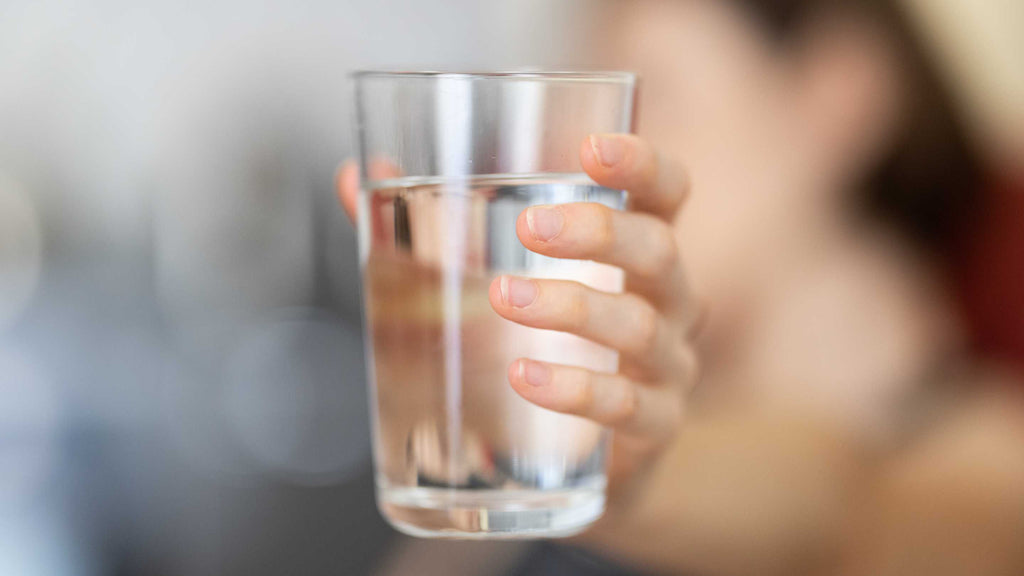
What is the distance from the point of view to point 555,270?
512mm

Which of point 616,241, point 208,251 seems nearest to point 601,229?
point 616,241

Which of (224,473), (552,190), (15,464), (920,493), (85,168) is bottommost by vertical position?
(224,473)

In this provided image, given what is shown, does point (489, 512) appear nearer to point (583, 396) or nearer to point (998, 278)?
point (583, 396)

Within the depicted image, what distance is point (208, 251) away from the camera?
7.98 feet

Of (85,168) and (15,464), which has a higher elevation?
(85,168)

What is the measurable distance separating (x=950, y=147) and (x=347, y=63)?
152cm

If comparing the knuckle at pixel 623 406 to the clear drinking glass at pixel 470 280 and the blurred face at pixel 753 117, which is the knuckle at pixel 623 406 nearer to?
the clear drinking glass at pixel 470 280

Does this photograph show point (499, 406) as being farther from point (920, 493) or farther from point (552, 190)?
point (920, 493)

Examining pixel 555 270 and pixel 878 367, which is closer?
pixel 555 270

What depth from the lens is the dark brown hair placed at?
190 cm

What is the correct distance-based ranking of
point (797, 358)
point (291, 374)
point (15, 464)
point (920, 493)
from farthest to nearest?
1. point (291, 374)
2. point (797, 358)
3. point (15, 464)
4. point (920, 493)

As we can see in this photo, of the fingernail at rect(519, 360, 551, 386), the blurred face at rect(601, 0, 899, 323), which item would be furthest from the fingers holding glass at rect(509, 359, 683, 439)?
the blurred face at rect(601, 0, 899, 323)

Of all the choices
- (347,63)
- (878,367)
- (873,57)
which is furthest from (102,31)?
(878,367)

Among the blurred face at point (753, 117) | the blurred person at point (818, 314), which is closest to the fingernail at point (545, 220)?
the blurred person at point (818, 314)
